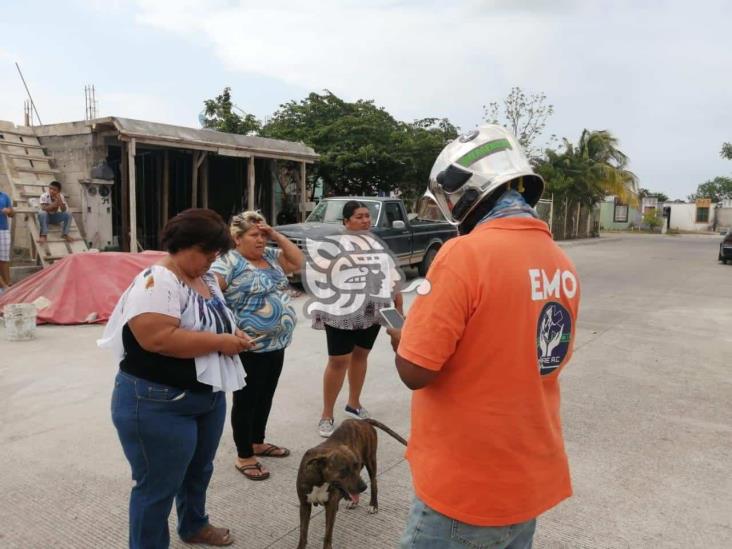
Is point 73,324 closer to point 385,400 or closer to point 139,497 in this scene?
point 385,400

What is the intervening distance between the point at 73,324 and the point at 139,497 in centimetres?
601

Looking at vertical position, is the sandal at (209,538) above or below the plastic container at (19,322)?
below

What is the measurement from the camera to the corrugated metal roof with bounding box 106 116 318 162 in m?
11.3

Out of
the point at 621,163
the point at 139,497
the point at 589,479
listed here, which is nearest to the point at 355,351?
the point at 589,479

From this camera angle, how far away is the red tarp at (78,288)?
7.66 meters

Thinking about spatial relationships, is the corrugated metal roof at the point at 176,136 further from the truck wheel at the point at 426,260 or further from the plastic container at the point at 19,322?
the plastic container at the point at 19,322

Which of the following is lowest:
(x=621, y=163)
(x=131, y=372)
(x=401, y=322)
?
(x=131, y=372)

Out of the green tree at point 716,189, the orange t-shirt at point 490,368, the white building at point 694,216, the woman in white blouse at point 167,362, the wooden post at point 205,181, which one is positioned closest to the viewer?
the orange t-shirt at point 490,368

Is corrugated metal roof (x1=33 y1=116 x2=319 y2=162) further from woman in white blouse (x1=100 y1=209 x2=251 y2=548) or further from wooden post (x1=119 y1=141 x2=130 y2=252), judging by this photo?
woman in white blouse (x1=100 y1=209 x2=251 y2=548)

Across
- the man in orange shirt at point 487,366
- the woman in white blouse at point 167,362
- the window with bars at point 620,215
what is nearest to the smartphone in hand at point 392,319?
the man in orange shirt at point 487,366

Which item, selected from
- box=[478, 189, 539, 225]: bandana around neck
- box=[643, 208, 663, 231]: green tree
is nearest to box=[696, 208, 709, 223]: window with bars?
box=[643, 208, 663, 231]: green tree

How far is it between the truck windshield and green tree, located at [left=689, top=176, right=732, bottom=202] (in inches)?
3120

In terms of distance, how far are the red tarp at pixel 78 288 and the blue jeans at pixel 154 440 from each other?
5.91 m

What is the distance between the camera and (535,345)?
5.02 ft
